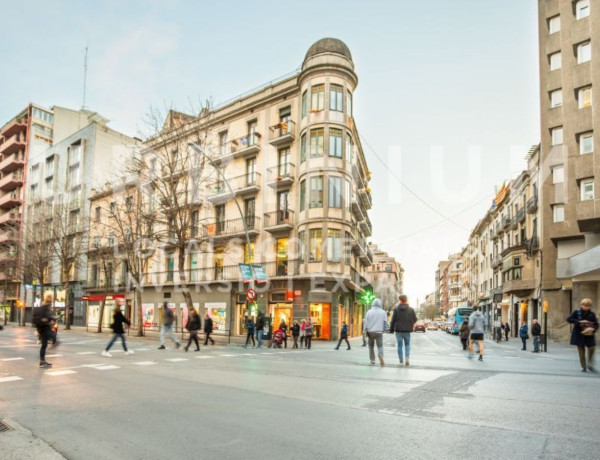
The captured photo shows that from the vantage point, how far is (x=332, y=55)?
1282 inches

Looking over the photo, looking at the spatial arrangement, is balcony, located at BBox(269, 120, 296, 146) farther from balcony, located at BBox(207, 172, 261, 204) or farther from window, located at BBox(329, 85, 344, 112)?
window, located at BBox(329, 85, 344, 112)

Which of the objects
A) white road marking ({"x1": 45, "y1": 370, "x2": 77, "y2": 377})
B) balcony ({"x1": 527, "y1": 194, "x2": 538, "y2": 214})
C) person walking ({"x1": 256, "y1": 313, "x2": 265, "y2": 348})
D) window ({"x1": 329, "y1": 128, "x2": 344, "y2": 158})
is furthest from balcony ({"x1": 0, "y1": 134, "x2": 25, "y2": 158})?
white road marking ({"x1": 45, "y1": 370, "x2": 77, "y2": 377})

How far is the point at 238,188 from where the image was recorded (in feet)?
117

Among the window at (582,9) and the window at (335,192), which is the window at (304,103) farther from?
the window at (582,9)

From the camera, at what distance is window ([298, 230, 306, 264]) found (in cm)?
3138

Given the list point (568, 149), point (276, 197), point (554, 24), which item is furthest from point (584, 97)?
point (276, 197)

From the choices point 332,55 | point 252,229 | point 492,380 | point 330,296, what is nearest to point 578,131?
point 332,55

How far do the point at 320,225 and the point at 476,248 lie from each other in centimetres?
5705

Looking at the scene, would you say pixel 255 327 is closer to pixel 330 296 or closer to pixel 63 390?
pixel 330 296

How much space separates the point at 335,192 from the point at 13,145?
55.7 metres

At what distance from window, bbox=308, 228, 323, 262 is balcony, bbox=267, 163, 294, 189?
4.10 meters

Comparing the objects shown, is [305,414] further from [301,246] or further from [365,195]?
[365,195]

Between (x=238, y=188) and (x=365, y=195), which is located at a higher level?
(x=365, y=195)

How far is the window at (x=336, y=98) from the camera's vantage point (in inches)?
1266
